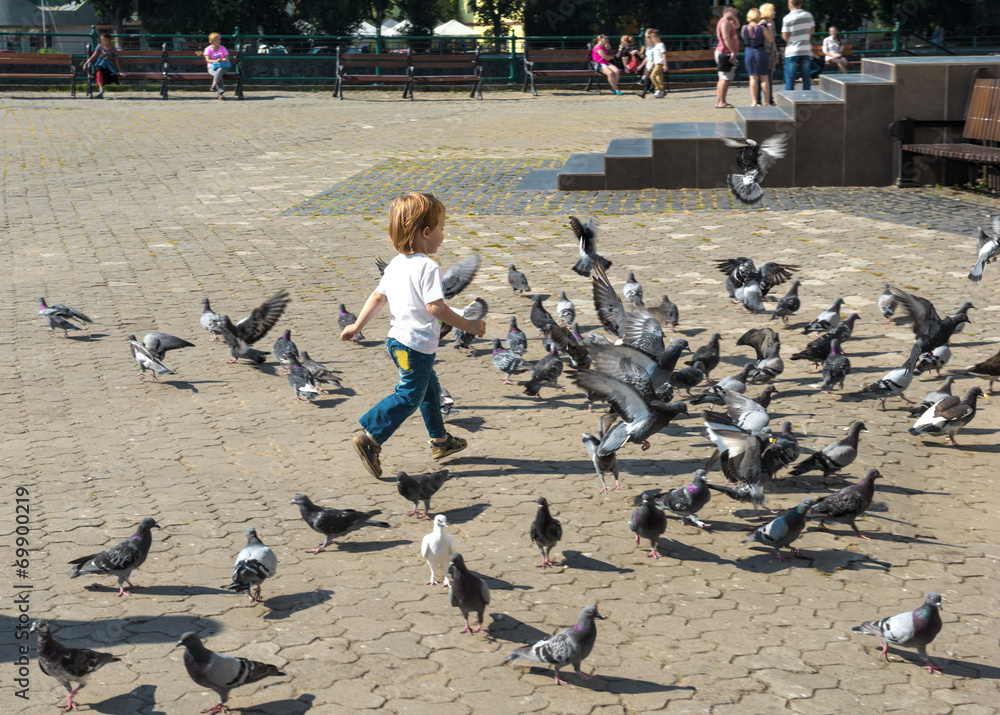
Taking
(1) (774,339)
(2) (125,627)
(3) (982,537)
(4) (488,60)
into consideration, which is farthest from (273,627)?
(4) (488,60)

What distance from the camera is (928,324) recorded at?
820cm

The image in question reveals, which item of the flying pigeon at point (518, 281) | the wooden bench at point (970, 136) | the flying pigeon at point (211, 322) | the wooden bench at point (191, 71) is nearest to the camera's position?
the flying pigeon at point (211, 322)

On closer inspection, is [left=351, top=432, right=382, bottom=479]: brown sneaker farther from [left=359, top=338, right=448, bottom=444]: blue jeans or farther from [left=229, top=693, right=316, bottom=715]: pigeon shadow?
[left=229, top=693, right=316, bottom=715]: pigeon shadow

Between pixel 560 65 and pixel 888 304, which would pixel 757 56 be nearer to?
pixel 888 304

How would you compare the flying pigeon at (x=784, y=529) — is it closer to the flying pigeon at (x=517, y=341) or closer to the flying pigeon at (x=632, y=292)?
the flying pigeon at (x=517, y=341)

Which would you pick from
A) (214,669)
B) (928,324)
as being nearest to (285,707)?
(214,669)

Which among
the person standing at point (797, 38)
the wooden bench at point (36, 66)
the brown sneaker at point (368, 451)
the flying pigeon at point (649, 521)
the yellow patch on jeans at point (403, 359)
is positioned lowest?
the flying pigeon at point (649, 521)

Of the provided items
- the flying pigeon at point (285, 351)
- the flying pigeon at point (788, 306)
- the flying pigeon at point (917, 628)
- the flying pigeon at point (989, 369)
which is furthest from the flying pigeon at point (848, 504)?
the flying pigeon at point (285, 351)

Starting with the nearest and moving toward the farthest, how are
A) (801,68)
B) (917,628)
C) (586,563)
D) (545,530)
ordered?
(917,628) → (545,530) → (586,563) → (801,68)

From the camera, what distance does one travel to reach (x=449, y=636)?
15.9ft

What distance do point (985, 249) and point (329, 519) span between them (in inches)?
312

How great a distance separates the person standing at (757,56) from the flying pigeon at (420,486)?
14768mm

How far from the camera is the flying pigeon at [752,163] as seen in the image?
14414mm

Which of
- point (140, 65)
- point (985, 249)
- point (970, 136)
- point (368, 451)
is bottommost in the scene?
point (368, 451)
